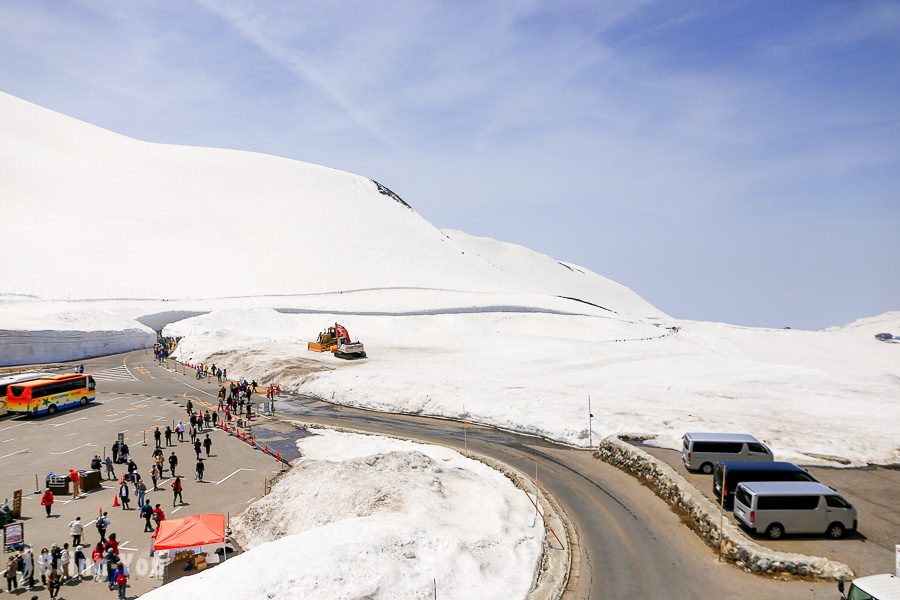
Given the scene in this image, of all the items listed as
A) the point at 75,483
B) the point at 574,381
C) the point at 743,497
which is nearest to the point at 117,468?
the point at 75,483

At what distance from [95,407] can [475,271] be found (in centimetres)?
10335

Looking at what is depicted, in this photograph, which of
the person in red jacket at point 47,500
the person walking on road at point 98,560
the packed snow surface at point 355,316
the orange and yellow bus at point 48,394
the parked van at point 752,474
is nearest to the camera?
the person walking on road at point 98,560

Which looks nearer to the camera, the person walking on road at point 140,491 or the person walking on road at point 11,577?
the person walking on road at point 11,577

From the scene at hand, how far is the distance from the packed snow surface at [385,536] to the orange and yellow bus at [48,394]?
2081cm

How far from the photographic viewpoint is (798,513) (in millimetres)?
17156

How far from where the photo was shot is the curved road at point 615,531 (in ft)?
48.3

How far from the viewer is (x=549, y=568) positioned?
15.7 metres

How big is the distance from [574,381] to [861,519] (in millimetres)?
24042

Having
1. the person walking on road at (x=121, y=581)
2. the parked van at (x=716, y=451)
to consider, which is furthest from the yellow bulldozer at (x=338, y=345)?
the person walking on road at (x=121, y=581)

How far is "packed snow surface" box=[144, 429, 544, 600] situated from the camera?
12.3 metres

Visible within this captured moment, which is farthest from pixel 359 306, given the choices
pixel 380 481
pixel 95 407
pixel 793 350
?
pixel 380 481

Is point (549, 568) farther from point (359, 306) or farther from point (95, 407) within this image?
point (359, 306)

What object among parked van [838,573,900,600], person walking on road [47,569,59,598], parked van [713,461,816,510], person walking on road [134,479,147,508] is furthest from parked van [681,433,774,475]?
person walking on road [47,569,59,598]

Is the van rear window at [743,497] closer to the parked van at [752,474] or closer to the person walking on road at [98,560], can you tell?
the parked van at [752,474]
